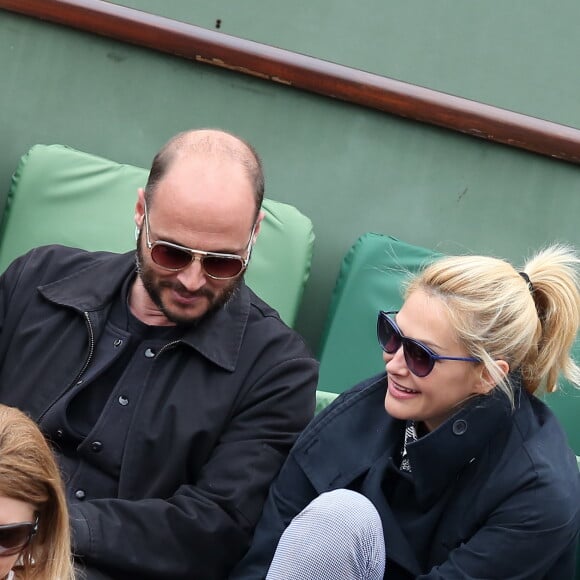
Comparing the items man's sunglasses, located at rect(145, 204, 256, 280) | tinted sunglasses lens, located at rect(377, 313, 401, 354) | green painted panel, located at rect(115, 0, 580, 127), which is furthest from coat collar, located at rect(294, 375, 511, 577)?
green painted panel, located at rect(115, 0, 580, 127)

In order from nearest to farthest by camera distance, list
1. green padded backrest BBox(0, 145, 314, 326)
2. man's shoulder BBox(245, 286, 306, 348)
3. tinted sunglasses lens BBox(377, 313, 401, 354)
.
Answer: tinted sunglasses lens BBox(377, 313, 401, 354) < man's shoulder BBox(245, 286, 306, 348) < green padded backrest BBox(0, 145, 314, 326)

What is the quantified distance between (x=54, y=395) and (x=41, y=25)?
4.17 feet

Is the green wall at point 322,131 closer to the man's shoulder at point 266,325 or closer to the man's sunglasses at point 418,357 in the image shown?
the man's shoulder at point 266,325

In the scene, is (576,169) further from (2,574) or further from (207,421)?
(2,574)

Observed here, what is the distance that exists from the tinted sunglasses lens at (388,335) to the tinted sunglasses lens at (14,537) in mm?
798

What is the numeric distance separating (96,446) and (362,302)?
3.31ft

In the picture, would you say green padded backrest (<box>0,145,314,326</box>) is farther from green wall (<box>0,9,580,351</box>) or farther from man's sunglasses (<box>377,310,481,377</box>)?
man's sunglasses (<box>377,310,481,377</box>)

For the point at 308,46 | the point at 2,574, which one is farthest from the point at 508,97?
the point at 2,574

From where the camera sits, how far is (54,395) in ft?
7.12

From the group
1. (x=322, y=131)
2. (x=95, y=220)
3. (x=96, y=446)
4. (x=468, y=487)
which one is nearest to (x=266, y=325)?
(x=96, y=446)

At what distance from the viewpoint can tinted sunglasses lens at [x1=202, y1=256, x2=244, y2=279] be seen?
2.12 metres

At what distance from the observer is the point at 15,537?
5.00 ft

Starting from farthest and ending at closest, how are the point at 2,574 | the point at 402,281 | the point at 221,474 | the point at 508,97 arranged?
the point at 508,97 < the point at 402,281 < the point at 221,474 < the point at 2,574

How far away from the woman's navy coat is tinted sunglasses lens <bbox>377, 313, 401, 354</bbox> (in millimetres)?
157
